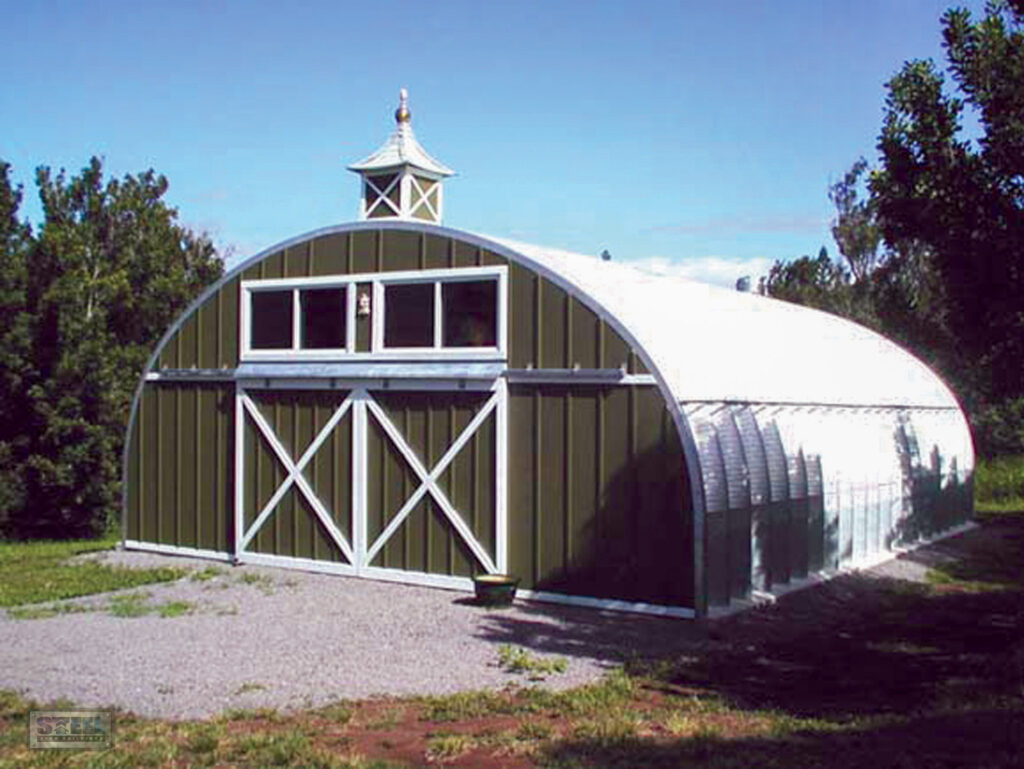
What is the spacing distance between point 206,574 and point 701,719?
10.0 m

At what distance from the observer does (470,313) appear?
15914 mm

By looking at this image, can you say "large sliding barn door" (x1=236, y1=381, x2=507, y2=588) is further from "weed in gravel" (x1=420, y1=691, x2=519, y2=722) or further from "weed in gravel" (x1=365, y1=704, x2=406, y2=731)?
"weed in gravel" (x1=365, y1=704, x2=406, y2=731)

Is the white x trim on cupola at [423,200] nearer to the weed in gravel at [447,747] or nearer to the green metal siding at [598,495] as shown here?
the green metal siding at [598,495]

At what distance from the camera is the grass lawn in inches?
309

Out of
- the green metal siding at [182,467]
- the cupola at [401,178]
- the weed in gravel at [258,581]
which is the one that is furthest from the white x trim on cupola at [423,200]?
the weed in gravel at [258,581]

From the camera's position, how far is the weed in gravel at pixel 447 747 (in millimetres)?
8047

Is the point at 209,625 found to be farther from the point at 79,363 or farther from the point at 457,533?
the point at 79,363

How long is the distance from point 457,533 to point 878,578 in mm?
6649

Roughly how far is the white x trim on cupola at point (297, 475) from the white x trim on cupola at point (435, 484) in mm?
605

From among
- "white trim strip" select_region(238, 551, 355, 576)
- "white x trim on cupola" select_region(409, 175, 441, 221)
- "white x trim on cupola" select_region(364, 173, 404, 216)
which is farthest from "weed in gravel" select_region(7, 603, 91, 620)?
"white x trim on cupola" select_region(409, 175, 441, 221)

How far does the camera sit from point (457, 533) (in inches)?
615

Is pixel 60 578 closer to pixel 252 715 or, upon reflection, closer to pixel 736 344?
pixel 252 715

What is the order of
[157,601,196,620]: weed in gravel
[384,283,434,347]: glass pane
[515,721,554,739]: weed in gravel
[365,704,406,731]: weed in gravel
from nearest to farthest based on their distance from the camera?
1. [515,721,554,739]: weed in gravel
2. [365,704,406,731]: weed in gravel
3. [157,601,196,620]: weed in gravel
4. [384,283,434,347]: glass pane

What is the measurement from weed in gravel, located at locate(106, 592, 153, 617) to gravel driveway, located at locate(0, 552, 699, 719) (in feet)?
0.52
